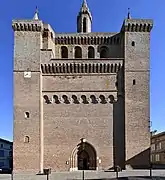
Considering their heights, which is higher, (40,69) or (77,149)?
(40,69)

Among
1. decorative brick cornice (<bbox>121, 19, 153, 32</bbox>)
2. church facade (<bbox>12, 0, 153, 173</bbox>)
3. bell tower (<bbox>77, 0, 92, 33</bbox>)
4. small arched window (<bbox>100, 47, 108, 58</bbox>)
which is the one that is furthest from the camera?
bell tower (<bbox>77, 0, 92, 33</bbox>)

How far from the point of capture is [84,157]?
102 feet

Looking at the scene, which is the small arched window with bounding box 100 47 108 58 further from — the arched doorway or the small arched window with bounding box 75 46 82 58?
the arched doorway

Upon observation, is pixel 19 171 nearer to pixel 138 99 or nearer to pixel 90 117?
pixel 90 117

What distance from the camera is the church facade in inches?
1150

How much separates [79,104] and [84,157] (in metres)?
5.04

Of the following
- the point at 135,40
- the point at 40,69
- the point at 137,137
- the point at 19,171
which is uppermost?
the point at 135,40

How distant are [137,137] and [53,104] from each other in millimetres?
8131

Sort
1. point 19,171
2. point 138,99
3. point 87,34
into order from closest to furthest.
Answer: point 19,171 < point 138,99 < point 87,34

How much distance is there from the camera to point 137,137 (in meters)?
29.4

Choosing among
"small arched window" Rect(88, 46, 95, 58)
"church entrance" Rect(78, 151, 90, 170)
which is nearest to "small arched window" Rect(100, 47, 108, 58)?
"small arched window" Rect(88, 46, 95, 58)

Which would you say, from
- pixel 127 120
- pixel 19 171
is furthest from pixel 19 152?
pixel 127 120

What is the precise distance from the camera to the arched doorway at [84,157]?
29.8 metres

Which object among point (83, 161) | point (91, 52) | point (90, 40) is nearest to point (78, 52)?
point (91, 52)
